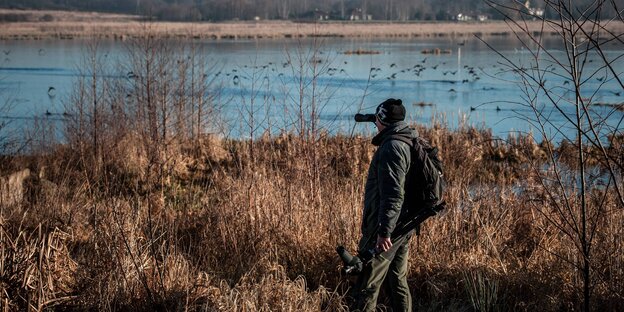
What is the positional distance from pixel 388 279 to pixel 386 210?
0.69m

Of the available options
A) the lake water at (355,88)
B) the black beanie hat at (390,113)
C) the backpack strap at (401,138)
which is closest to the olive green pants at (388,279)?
the backpack strap at (401,138)

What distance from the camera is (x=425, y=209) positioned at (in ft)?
16.0

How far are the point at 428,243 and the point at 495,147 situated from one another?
8.02 meters

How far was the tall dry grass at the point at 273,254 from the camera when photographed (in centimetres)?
554

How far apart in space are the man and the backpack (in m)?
0.07

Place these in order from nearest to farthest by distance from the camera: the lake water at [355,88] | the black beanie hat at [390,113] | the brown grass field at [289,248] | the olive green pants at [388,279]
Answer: the black beanie hat at [390,113], the olive green pants at [388,279], the brown grass field at [289,248], the lake water at [355,88]

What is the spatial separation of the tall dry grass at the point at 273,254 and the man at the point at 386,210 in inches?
15.0

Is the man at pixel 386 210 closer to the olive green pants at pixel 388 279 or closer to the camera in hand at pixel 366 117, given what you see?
the olive green pants at pixel 388 279

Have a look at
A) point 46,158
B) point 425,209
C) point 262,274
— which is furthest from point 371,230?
point 46,158

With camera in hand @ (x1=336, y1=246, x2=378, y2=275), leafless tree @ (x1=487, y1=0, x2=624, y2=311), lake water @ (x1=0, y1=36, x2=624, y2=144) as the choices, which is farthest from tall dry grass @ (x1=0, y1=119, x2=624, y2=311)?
lake water @ (x1=0, y1=36, x2=624, y2=144)

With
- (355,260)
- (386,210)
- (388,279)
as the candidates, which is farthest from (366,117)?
(388,279)

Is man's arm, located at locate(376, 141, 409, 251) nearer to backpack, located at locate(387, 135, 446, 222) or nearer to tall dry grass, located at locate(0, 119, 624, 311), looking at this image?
backpack, located at locate(387, 135, 446, 222)

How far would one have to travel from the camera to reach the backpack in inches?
188

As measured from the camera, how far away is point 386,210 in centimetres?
466
